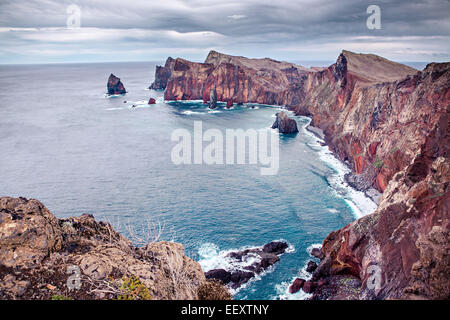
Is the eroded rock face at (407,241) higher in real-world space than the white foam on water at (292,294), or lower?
higher

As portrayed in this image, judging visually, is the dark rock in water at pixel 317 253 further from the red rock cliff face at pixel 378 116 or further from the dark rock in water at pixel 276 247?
the red rock cliff face at pixel 378 116

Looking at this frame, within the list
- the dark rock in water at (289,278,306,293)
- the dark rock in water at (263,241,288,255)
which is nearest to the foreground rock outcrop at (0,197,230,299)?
the dark rock in water at (289,278,306,293)

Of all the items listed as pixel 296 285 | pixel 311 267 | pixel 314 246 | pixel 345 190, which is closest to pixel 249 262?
pixel 296 285

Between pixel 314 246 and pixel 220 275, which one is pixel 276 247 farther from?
pixel 220 275

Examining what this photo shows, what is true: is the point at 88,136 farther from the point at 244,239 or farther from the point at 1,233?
the point at 1,233

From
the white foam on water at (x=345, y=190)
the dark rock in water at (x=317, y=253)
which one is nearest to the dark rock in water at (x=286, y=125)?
the white foam on water at (x=345, y=190)

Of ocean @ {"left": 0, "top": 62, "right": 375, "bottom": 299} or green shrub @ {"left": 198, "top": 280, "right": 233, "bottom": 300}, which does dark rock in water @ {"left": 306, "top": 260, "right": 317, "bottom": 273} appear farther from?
green shrub @ {"left": 198, "top": 280, "right": 233, "bottom": 300}

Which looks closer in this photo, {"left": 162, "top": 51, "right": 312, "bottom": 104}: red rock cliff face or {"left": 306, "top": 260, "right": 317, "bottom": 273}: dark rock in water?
{"left": 306, "top": 260, "right": 317, "bottom": 273}: dark rock in water
